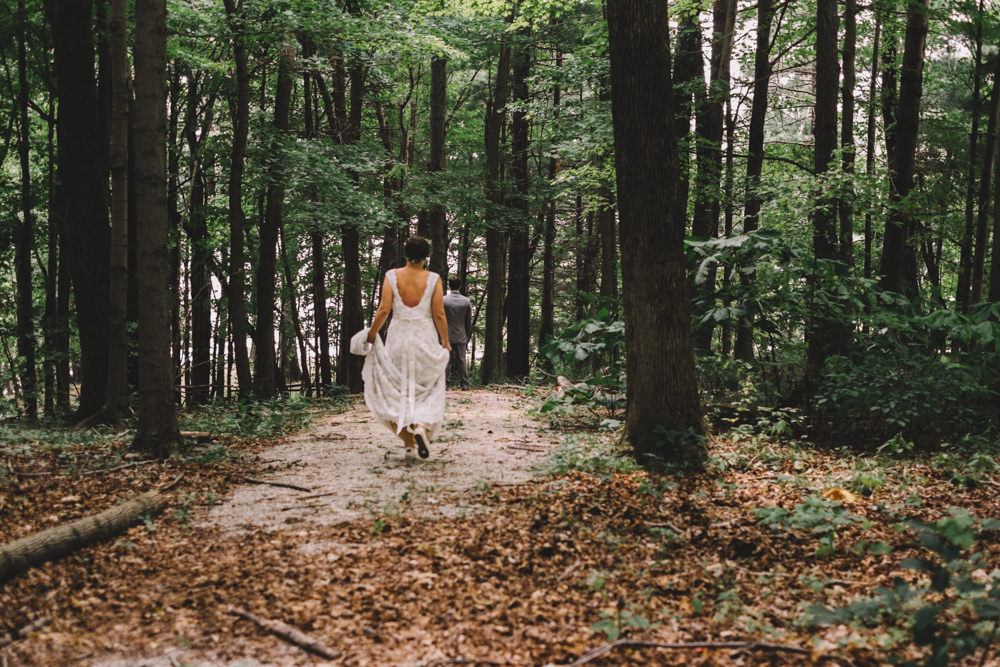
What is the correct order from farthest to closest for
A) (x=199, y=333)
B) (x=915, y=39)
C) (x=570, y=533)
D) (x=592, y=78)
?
(x=199, y=333) → (x=592, y=78) → (x=915, y=39) → (x=570, y=533)

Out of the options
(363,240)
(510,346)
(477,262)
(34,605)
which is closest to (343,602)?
(34,605)

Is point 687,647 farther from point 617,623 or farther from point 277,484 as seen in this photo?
point 277,484

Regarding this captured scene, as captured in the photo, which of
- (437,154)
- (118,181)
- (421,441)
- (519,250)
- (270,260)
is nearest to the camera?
(421,441)

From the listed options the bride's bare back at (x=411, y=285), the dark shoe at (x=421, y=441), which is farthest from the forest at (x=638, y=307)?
the bride's bare back at (x=411, y=285)

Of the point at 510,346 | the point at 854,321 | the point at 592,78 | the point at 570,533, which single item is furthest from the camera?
the point at 510,346

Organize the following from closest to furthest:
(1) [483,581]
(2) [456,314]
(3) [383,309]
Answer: (1) [483,581]
(3) [383,309]
(2) [456,314]

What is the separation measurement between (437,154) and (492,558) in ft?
45.3

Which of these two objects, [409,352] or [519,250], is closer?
[409,352]

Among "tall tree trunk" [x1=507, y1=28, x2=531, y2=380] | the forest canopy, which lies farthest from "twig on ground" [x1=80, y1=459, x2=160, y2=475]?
"tall tree trunk" [x1=507, y1=28, x2=531, y2=380]

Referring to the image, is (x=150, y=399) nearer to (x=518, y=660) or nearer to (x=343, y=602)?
(x=343, y=602)

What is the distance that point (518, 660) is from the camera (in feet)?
10.3

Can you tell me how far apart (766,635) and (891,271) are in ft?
31.6

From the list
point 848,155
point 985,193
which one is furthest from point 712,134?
point 985,193

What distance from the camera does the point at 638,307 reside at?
6.48 meters
